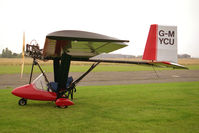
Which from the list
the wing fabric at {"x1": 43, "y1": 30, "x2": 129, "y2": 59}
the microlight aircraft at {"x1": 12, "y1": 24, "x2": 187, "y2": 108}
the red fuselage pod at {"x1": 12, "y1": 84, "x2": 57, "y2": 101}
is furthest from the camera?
the red fuselage pod at {"x1": 12, "y1": 84, "x2": 57, "y2": 101}

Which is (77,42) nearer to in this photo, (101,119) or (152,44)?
(101,119)

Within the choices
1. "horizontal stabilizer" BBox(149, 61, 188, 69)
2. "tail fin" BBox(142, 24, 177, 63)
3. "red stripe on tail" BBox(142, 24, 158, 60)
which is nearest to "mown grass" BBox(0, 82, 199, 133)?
"horizontal stabilizer" BBox(149, 61, 188, 69)

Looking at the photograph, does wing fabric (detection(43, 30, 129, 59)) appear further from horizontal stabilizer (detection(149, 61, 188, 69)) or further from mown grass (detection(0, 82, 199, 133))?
horizontal stabilizer (detection(149, 61, 188, 69))

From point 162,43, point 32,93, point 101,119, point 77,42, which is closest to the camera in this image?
point 77,42

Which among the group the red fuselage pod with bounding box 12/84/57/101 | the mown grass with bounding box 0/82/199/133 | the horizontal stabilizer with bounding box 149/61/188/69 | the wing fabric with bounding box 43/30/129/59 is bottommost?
the mown grass with bounding box 0/82/199/133

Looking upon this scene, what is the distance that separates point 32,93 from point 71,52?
7.50 feet

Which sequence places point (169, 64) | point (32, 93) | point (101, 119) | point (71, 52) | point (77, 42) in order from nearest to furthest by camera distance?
point (77, 42)
point (101, 119)
point (71, 52)
point (32, 93)
point (169, 64)

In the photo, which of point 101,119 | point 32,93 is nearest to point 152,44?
point 101,119

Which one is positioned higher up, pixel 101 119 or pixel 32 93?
pixel 32 93

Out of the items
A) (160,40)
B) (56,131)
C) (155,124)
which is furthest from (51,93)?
(160,40)

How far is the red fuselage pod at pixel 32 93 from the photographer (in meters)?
8.55

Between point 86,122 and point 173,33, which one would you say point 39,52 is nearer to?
point 86,122

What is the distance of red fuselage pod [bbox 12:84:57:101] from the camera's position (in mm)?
8547

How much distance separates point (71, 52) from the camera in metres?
8.27
